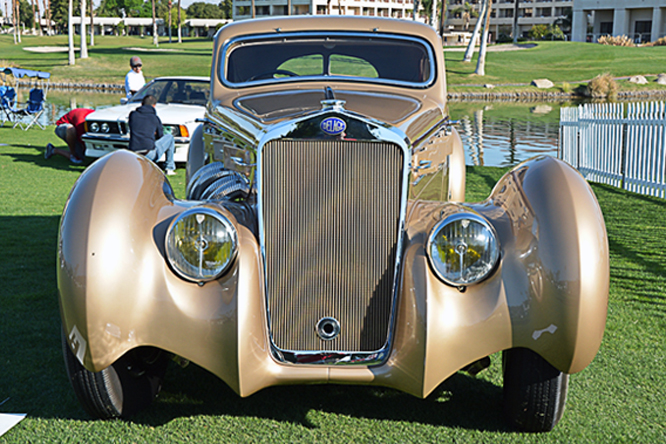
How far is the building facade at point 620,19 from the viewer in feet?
241

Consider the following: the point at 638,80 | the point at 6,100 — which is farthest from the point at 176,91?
the point at 638,80

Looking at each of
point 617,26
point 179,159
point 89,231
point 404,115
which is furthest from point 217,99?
point 617,26

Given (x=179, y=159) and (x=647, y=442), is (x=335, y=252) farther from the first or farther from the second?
(x=179, y=159)

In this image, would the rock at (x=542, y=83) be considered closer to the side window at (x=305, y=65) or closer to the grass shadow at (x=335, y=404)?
the side window at (x=305, y=65)

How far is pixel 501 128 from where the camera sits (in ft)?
65.8

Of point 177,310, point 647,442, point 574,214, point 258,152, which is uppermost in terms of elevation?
point 258,152

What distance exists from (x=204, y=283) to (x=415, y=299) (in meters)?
0.94

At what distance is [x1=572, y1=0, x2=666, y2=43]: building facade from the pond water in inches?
2039

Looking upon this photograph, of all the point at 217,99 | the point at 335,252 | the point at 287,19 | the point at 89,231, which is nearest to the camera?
the point at 89,231

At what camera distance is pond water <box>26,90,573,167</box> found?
1433 centimetres

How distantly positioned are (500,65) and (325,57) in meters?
46.1

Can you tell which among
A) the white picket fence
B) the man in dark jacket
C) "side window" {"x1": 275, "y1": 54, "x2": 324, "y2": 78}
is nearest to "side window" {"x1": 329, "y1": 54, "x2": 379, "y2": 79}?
"side window" {"x1": 275, "y1": 54, "x2": 324, "y2": 78}

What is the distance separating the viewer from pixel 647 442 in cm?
306

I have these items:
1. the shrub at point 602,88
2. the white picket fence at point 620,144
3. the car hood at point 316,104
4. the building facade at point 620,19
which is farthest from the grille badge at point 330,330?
the building facade at point 620,19
